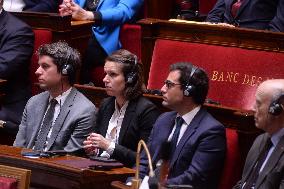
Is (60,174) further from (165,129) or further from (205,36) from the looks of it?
(205,36)

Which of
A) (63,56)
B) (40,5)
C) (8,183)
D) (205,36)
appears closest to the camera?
(8,183)

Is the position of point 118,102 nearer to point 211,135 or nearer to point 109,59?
point 109,59

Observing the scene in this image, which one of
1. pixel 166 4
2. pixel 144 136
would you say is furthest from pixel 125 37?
pixel 144 136

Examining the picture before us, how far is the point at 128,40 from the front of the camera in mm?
2629

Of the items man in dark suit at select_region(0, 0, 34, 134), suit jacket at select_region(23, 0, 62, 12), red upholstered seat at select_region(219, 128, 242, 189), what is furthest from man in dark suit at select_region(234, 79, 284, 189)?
suit jacket at select_region(23, 0, 62, 12)

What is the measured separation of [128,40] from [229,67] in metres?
0.61

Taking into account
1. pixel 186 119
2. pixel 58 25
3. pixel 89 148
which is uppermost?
pixel 58 25

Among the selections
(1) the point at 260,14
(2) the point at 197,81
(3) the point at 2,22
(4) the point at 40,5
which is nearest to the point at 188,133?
(2) the point at 197,81

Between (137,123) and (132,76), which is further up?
(132,76)

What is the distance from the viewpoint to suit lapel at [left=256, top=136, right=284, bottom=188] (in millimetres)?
1521

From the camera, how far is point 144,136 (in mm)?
1916

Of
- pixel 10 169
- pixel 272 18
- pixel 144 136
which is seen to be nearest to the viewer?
pixel 10 169

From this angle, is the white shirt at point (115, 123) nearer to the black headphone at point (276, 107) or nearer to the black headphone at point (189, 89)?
the black headphone at point (189, 89)

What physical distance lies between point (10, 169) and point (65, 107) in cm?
47
